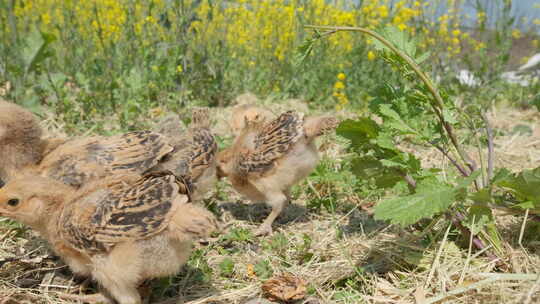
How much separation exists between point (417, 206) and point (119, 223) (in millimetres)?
1782

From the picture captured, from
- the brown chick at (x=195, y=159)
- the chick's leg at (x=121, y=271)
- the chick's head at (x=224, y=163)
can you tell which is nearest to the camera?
the chick's leg at (x=121, y=271)

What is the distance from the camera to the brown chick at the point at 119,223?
2.78m

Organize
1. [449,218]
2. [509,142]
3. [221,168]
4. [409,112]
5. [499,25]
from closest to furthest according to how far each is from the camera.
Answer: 1. [449,218]
2. [409,112]
3. [221,168]
4. [509,142]
5. [499,25]

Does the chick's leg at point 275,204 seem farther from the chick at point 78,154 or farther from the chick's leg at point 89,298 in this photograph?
the chick's leg at point 89,298

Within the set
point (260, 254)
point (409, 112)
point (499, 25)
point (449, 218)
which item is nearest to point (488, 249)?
point (449, 218)

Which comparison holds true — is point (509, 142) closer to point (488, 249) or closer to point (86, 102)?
point (488, 249)

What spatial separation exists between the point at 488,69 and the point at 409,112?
518 cm

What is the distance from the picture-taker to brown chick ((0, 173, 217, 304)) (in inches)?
109

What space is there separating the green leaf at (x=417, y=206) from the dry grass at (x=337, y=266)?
497 millimetres

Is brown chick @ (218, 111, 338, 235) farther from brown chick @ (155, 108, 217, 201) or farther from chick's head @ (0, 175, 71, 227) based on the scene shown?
chick's head @ (0, 175, 71, 227)

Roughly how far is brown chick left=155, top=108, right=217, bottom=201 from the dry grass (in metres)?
0.52

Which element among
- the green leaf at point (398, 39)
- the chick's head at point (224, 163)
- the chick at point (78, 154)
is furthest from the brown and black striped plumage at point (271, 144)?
the green leaf at point (398, 39)

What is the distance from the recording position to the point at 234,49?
9195 mm

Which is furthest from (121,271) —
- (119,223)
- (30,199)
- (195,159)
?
(195,159)
